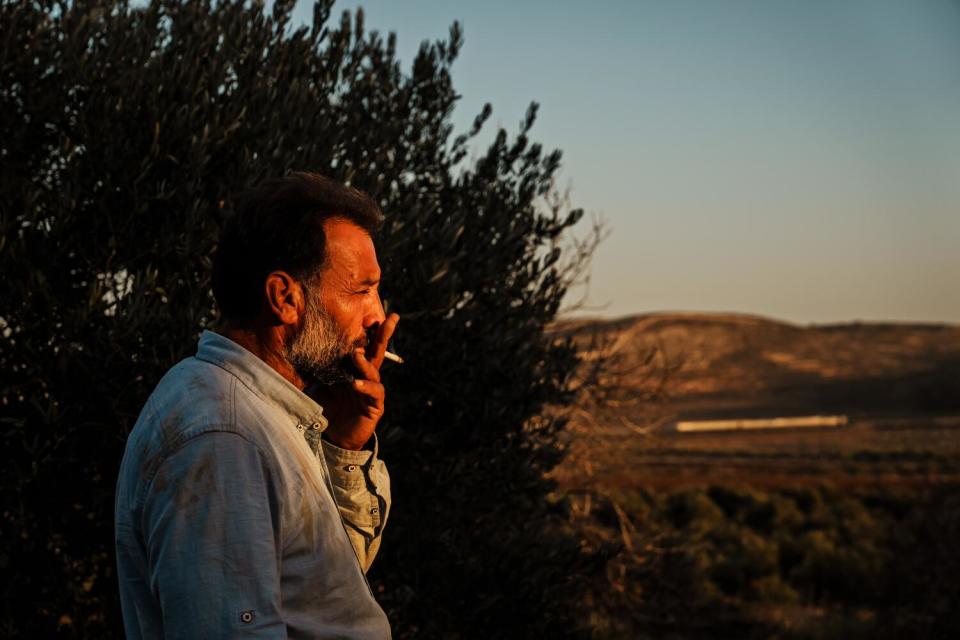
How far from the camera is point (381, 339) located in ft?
8.10

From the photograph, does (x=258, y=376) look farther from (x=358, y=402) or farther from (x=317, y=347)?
(x=358, y=402)

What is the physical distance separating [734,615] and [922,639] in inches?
164

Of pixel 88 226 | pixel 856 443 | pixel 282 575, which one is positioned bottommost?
pixel 856 443

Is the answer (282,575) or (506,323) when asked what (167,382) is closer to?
(282,575)

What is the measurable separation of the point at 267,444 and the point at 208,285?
412 cm

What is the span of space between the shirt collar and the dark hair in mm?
131

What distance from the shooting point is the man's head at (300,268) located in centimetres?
233

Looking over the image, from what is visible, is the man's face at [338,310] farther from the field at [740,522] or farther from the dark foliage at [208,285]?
the field at [740,522]

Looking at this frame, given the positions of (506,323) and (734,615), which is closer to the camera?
(506,323)

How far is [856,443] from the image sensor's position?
61.1 meters

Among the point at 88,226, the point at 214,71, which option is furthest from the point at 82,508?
the point at 214,71

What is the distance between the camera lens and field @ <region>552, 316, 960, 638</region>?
38.5 feet

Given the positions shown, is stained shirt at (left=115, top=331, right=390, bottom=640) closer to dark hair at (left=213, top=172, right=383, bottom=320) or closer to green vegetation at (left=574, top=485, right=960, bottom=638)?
dark hair at (left=213, top=172, right=383, bottom=320)

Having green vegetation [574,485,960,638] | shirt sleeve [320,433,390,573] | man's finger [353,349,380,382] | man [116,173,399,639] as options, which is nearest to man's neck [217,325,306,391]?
man [116,173,399,639]
